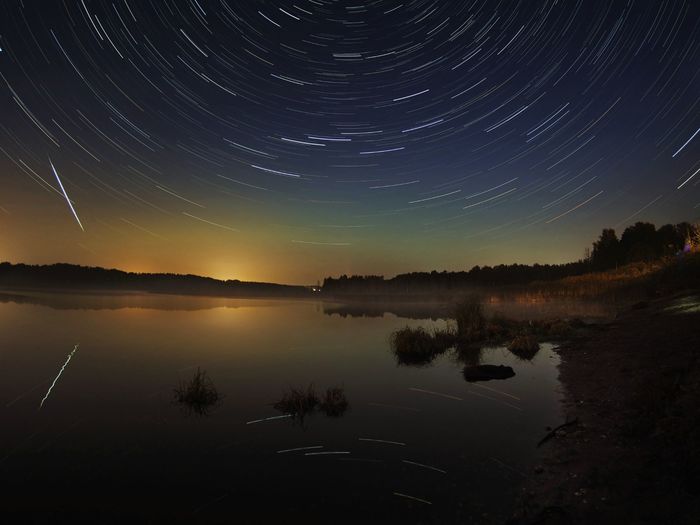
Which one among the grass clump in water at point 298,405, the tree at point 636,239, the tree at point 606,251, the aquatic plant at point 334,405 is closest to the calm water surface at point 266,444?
the aquatic plant at point 334,405

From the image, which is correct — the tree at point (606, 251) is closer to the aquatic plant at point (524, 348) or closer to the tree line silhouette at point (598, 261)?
the tree line silhouette at point (598, 261)

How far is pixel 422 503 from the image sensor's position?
8.44 metres

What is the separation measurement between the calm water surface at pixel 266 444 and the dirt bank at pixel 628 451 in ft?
2.59

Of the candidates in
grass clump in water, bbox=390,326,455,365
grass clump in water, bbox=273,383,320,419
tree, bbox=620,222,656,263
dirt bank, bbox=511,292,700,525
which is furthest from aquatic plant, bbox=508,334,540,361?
tree, bbox=620,222,656,263

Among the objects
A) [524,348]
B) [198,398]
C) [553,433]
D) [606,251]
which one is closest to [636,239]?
[606,251]

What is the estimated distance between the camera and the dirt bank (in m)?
7.09

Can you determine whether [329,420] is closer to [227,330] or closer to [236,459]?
[236,459]

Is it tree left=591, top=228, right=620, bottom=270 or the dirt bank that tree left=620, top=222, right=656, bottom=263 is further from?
the dirt bank

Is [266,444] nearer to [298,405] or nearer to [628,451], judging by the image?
[298,405]

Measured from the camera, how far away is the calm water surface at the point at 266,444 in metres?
8.48

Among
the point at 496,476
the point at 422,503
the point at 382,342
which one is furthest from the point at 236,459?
the point at 382,342

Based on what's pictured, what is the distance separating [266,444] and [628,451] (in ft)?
29.0

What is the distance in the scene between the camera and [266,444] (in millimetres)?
11883

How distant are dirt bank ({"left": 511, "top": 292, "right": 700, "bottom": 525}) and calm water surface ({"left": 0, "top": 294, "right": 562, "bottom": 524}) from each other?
2.59 feet
